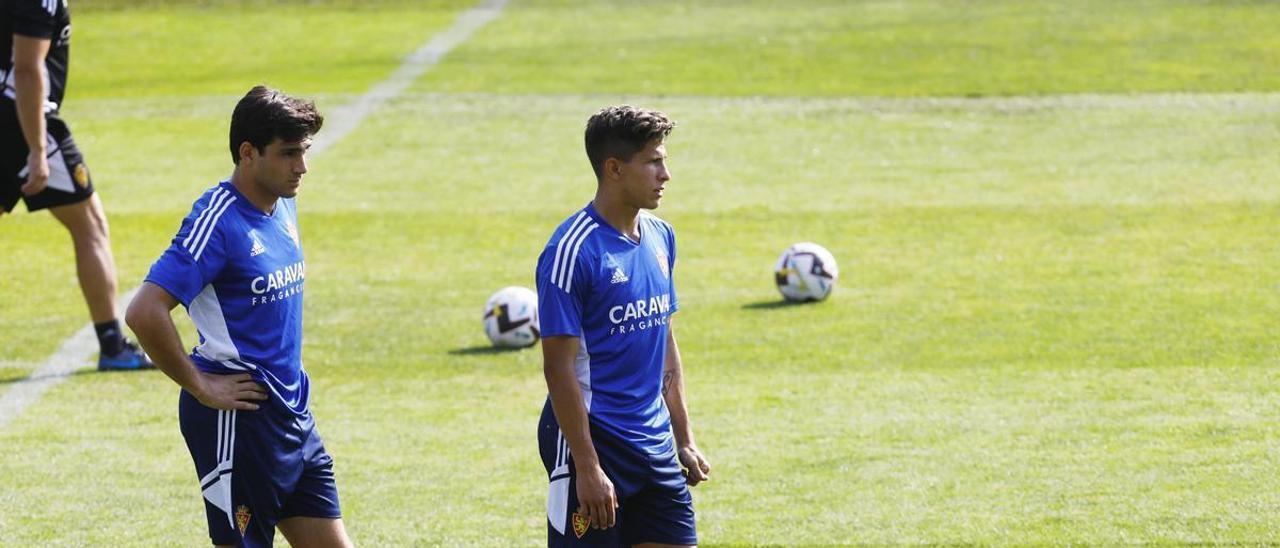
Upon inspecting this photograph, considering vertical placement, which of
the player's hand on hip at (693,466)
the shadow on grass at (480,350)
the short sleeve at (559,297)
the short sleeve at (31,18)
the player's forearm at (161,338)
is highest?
the short sleeve at (31,18)

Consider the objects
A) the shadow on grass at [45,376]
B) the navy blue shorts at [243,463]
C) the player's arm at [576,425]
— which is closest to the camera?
the player's arm at [576,425]

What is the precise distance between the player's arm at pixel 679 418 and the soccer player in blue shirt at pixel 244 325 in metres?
1.26

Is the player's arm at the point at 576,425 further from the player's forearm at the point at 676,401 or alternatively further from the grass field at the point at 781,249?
the grass field at the point at 781,249

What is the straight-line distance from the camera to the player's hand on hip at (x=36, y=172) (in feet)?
32.2

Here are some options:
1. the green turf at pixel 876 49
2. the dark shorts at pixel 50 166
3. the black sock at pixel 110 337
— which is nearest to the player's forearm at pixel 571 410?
the dark shorts at pixel 50 166

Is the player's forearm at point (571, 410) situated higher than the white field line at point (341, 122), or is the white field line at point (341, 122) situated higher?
the player's forearm at point (571, 410)

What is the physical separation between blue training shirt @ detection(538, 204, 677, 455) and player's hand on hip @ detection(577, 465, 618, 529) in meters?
0.22

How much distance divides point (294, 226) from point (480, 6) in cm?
2775

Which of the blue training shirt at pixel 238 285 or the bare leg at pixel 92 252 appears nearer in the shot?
the blue training shirt at pixel 238 285

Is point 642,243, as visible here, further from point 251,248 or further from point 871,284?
point 871,284

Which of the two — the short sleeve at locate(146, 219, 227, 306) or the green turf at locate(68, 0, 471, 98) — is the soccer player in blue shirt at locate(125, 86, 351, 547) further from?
the green turf at locate(68, 0, 471, 98)

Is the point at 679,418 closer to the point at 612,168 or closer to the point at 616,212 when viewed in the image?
the point at 616,212

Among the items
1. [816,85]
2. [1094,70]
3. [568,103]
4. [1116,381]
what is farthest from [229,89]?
[1116,381]

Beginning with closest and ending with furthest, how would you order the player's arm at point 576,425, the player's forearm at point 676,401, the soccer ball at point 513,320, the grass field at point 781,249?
the player's arm at point 576,425 < the player's forearm at point 676,401 < the grass field at point 781,249 < the soccer ball at point 513,320
